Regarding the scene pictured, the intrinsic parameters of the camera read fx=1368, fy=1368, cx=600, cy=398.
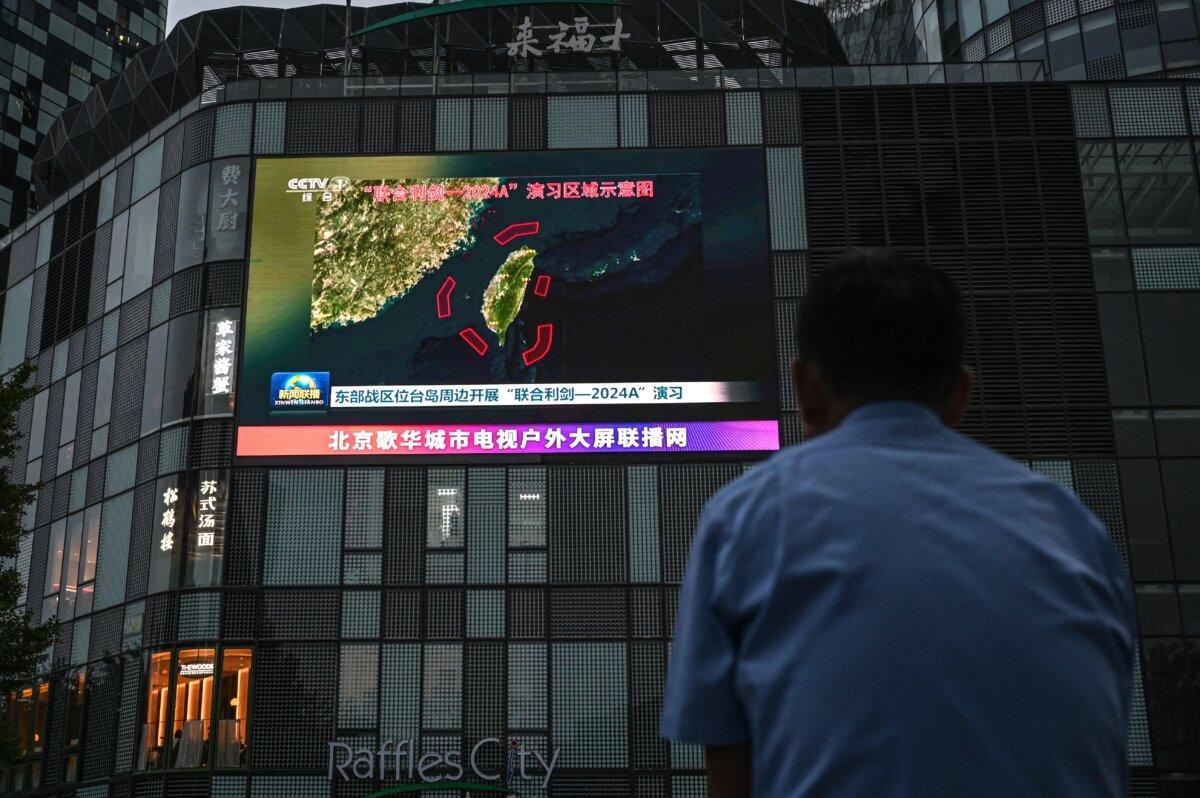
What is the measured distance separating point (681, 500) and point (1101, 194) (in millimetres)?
9999

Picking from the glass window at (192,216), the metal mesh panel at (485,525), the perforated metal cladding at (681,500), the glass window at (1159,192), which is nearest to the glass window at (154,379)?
the glass window at (192,216)

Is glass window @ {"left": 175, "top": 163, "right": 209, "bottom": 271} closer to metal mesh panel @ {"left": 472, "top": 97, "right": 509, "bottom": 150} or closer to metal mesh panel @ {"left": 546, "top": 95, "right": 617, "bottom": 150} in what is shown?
metal mesh panel @ {"left": 472, "top": 97, "right": 509, "bottom": 150}

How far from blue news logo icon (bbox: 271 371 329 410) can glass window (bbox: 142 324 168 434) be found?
105 inches

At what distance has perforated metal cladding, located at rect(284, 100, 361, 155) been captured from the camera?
2648 cm

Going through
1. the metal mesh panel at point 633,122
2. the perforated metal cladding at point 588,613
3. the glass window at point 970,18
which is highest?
the glass window at point 970,18

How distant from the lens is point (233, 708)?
23062mm

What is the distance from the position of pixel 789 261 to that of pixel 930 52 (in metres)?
12.3

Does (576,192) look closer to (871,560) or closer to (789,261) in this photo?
(789,261)

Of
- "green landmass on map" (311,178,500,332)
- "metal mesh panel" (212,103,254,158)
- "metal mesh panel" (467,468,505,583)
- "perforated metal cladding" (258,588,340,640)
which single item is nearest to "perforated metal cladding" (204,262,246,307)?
"green landmass on map" (311,178,500,332)

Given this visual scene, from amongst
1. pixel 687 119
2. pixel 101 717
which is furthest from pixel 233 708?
pixel 687 119

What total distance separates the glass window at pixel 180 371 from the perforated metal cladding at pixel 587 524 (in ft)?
22.8

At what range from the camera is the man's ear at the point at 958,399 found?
2010 mm

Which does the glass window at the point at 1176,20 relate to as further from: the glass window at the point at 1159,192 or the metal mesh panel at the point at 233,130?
the metal mesh panel at the point at 233,130

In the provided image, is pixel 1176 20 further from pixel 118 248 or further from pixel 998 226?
pixel 118 248
